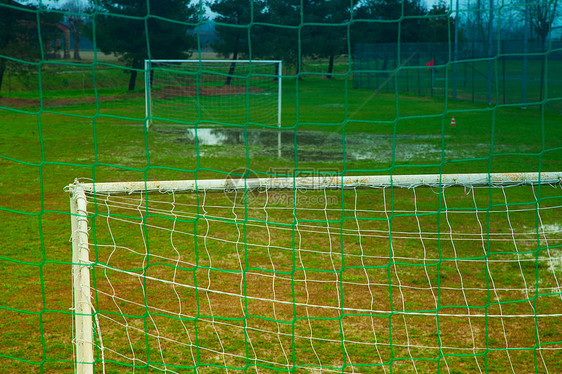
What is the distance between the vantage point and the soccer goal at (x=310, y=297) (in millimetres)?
3086

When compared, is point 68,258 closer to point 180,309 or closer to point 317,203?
point 180,309

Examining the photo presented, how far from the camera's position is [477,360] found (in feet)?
10.8

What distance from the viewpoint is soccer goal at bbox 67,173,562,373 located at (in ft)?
10.1

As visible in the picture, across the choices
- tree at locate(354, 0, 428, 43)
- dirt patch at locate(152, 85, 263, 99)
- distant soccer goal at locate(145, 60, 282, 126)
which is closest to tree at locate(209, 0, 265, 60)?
distant soccer goal at locate(145, 60, 282, 126)

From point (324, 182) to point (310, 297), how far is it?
4.08 feet

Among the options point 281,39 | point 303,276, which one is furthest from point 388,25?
point 303,276

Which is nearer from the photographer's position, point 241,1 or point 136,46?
point 241,1

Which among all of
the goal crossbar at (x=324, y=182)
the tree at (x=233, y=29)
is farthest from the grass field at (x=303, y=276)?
the tree at (x=233, y=29)

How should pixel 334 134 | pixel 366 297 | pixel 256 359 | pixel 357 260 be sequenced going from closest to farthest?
pixel 256 359, pixel 366 297, pixel 357 260, pixel 334 134

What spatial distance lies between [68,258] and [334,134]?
1010cm

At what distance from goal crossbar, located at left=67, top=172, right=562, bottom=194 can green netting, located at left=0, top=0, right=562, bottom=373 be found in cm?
11

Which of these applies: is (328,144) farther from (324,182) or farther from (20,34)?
(20,34)

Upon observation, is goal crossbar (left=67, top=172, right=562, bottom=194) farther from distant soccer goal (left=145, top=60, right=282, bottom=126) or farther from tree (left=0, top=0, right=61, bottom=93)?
tree (left=0, top=0, right=61, bottom=93)

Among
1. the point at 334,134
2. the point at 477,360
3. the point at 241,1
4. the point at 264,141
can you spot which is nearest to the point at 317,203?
the point at 477,360
